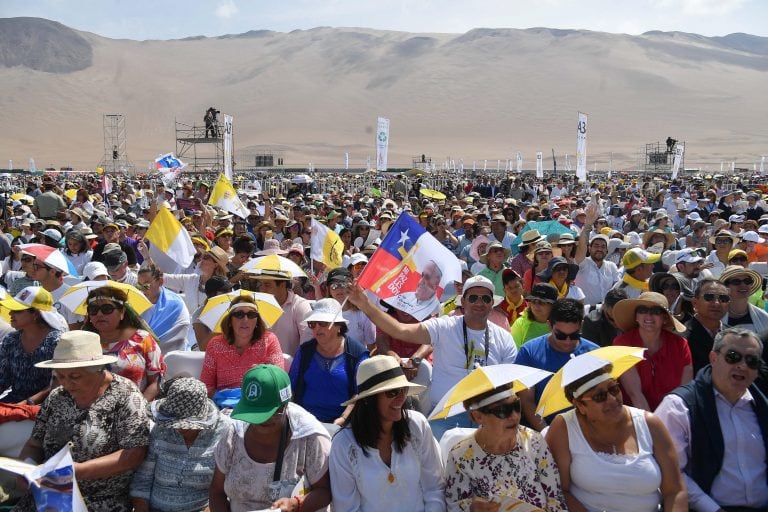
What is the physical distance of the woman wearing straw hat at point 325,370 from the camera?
506 centimetres

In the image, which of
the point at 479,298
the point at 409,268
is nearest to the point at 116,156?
the point at 409,268

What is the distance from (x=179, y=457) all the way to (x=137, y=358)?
1100 mm

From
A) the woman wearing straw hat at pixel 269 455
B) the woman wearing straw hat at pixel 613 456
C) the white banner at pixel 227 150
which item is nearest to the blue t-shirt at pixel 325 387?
the woman wearing straw hat at pixel 269 455

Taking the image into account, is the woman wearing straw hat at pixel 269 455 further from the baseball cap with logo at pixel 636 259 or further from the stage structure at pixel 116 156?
the stage structure at pixel 116 156

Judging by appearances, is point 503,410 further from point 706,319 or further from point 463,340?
point 706,319

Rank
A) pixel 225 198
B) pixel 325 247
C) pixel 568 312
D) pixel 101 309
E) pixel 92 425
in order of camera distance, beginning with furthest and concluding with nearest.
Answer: pixel 225 198 → pixel 325 247 → pixel 101 309 → pixel 568 312 → pixel 92 425

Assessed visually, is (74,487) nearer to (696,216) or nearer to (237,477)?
(237,477)

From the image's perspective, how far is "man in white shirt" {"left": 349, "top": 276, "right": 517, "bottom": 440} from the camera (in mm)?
5254

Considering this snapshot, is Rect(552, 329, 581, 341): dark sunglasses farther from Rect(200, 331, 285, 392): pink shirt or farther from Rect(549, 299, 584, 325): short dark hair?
Rect(200, 331, 285, 392): pink shirt

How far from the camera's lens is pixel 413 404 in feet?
15.8

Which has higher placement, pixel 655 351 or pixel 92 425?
pixel 655 351

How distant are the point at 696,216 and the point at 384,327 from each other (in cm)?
1185

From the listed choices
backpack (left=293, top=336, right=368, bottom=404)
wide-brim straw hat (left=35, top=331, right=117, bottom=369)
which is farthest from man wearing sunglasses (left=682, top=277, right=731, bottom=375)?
wide-brim straw hat (left=35, top=331, right=117, bottom=369)

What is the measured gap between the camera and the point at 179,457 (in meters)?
4.22
